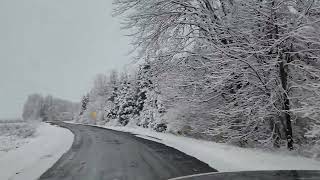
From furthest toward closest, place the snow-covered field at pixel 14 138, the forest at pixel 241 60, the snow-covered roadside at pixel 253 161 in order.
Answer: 1. the snow-covered field at pixel 14 138
2. the forest at pixel 241 60
3. the snow-covered roadside at pixel 253 161

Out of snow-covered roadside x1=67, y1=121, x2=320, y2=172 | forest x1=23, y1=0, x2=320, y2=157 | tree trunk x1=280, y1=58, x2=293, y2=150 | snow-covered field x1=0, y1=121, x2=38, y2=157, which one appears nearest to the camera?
snow-covered roadside x1=67, y1=121, x2=320, y2=172

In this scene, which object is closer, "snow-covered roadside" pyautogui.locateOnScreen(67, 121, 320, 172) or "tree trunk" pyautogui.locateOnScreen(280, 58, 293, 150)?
"snow-covered roadside" pyautogui.locateOnScreen(67, 121, 320, 172)

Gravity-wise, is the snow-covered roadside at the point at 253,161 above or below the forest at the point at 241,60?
below

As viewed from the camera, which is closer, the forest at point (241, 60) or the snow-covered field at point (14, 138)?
the forest at point (241, 60)

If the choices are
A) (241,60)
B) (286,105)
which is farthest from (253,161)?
(241,60)

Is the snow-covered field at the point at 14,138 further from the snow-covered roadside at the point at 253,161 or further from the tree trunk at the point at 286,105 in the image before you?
the tree trunk at the point at 286,105

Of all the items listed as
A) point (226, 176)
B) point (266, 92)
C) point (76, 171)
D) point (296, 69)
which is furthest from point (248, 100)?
point (226, 176)

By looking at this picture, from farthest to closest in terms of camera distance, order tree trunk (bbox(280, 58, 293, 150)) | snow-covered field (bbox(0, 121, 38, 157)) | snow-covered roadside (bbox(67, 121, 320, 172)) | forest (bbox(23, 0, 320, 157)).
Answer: snow-covered field (bbox(0, 121, 38, 157)), tree trunk (bbox(280, 58, 293, 150)), forest (bbox(23, 0, 320, 157)), snow-covered roadside (bbox(67, 121, 320, 172))

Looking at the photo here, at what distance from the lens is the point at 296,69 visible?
40.0 feet

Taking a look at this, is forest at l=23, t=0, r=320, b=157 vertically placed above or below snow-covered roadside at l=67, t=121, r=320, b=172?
above

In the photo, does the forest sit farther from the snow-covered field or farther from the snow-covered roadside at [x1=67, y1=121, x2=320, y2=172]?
the snow-covered field

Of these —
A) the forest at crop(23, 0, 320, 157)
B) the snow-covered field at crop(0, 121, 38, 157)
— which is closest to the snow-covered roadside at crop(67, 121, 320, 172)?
the forest at crop(23, 0, 320, 157)

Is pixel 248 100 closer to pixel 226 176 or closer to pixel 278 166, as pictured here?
pixel 278 166

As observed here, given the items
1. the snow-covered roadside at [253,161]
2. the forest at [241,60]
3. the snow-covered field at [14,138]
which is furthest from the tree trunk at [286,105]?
the snow-covered field at [14,138]
